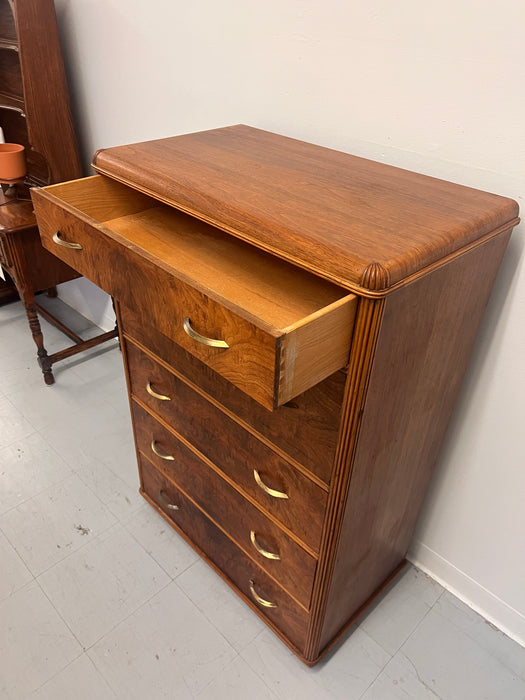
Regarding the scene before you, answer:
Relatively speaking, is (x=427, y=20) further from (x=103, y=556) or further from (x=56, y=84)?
(x=103, y=556)

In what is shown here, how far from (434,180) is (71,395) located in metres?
1.52

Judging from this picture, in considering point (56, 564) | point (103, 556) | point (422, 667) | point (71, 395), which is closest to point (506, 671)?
point (422, 667)

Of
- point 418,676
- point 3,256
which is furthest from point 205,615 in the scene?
point 3,256

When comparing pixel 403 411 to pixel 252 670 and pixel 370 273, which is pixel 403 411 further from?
pixel 252 670

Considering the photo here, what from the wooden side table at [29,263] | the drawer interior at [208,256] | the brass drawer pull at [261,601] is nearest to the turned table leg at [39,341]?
the wooden side table at [29,263]

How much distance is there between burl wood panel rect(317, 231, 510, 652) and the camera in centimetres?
72

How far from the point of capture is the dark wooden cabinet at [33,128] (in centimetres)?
147

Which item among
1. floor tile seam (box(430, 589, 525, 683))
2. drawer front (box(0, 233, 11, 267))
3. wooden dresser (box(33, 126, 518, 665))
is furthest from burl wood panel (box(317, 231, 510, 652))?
drawer front (box(0, 233, 11, 267))

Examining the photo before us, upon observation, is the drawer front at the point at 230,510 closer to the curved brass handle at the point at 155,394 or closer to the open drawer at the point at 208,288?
the curved brass handle at the point at 155,394

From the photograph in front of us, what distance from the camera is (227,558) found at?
1261mm

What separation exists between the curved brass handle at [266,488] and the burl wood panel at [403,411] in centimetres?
12

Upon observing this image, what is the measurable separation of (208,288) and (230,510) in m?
0.64

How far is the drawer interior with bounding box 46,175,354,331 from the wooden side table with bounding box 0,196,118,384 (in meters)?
0.79

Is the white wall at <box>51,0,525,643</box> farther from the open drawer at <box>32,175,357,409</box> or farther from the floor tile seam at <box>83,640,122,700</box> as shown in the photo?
the floor tile seam at <box>83,640,122,700</box>
